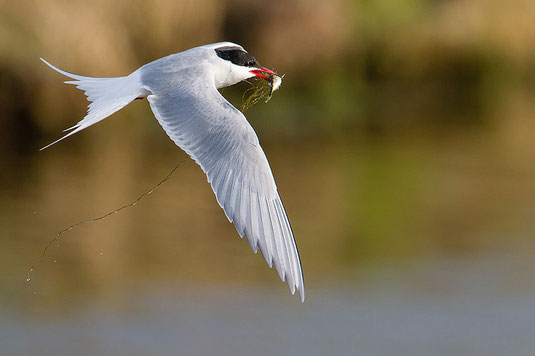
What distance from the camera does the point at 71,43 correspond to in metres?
11.3

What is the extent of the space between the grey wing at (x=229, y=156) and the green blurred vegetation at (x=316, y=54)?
24.3 feet

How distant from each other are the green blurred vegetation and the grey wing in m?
7.41

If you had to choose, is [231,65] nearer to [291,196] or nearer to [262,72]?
→ [262,72]

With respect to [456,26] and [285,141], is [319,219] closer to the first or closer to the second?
[285,141]

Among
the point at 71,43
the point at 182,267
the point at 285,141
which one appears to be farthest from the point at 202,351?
the point at 285,141

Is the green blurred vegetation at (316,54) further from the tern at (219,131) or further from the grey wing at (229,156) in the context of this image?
the grey wing at (229,156)

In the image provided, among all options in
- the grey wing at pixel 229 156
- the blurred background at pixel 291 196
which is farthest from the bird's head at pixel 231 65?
the blurred background at pixel 291 196

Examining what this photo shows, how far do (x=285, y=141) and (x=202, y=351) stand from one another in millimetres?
5681

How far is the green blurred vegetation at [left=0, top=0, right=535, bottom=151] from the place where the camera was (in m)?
11.3

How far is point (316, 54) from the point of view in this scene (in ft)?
46.3

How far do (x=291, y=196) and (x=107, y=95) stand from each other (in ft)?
24.6

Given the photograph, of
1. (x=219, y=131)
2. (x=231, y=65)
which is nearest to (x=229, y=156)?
(x=219, y=131)

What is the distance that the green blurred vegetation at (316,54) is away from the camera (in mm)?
11312

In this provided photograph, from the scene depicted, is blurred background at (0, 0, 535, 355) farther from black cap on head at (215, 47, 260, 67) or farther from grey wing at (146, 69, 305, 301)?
grey wing at (146, 69, 305, 301)
